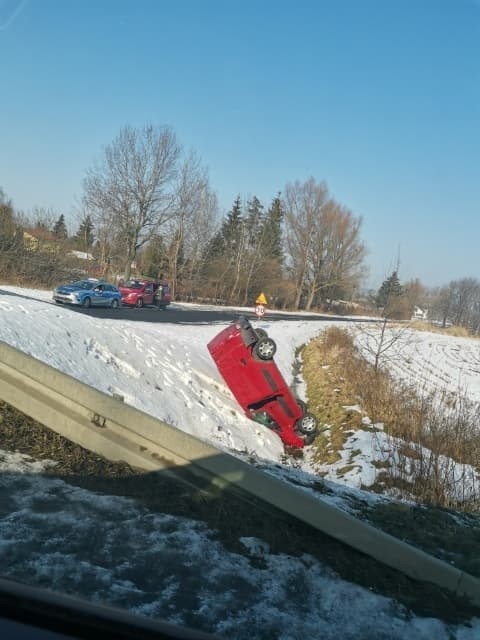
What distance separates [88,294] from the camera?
90.5 feet

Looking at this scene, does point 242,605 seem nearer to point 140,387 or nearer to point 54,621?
point 54,621

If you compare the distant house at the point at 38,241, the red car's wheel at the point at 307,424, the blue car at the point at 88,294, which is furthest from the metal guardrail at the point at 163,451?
the distant house at the point at 38,241

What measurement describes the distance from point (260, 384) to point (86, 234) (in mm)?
41272

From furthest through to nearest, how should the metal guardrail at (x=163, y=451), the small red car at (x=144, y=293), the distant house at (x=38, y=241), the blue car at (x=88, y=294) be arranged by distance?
1. the small red car at (x=144, y=293)
2. the distant house at (x=38, y=241)
3. the blue car at (x=88, y=294)
4. the metal guardrail at (x=163, y=451)

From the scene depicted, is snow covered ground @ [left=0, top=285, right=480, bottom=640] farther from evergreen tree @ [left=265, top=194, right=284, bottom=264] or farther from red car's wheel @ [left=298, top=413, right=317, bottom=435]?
evergreen tree @ [left=265, top=194, right=284, bottom=264]

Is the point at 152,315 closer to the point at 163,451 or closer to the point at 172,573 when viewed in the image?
the point at 163,451

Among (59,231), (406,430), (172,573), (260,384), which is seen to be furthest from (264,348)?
(59,231)

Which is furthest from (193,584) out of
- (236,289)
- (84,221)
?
(236,289)

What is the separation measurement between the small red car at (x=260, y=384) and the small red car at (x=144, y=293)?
24.0 m

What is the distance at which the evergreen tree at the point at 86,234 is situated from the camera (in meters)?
47.3

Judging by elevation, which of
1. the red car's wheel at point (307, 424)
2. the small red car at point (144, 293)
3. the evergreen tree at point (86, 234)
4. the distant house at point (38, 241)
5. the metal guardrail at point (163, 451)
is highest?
the evergreen tree at point (86, 234)

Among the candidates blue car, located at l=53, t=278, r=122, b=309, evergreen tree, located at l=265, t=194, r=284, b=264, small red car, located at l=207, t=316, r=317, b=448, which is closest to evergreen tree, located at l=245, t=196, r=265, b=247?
evergreen tree, located at l=265, t=194, r=284, b=264

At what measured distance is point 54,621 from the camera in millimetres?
1376

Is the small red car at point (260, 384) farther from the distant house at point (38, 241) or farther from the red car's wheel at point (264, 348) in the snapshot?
the distant house at point (38, 241)
